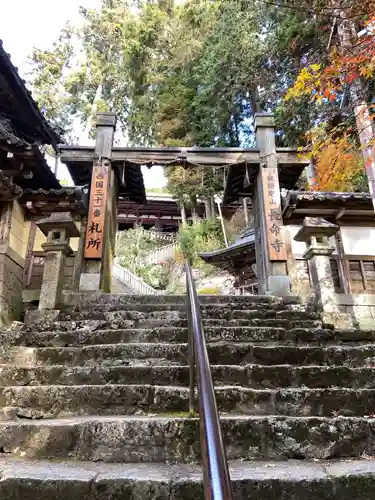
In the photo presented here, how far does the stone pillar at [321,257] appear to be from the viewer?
562 centimetres

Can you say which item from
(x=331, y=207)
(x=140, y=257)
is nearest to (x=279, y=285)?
(x=331, y=207)

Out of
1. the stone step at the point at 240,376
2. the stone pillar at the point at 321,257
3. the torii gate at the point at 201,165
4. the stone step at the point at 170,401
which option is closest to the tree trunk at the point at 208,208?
the torii gate at the point at 201,165

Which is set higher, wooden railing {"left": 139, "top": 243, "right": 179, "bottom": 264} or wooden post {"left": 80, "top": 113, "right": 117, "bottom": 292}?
wooden railing {"left": 139, "top": 243, "right": 179, "bottom": 264}

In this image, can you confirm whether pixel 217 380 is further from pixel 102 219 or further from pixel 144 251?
pixel 144 251

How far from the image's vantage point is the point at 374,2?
602 centimetres

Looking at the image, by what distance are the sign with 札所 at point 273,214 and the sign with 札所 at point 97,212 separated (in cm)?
389

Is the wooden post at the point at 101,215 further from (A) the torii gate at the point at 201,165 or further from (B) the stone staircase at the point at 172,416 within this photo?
(B) the stone staircase at the point at 172,416

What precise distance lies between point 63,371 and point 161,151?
21.6ft

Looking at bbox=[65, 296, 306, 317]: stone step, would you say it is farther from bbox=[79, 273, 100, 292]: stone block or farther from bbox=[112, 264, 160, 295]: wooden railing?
bbox=[112, 264, 160, 295]: wooden railing

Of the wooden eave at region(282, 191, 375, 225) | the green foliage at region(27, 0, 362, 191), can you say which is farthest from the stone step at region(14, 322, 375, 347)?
the green foliage at region(27, 0, 362, 191)

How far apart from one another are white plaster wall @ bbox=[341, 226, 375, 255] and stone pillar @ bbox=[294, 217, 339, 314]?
10.4 ft

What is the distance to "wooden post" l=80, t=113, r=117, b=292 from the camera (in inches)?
314

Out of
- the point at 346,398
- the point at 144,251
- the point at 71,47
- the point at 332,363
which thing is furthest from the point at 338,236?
the point at 71,47

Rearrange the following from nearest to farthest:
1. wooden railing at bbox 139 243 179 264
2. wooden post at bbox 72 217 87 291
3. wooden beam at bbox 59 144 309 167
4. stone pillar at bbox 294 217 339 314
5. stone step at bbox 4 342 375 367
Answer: stone step at bbox 4 342 375 367 → stone pillar at bbox 294 217 339 314 → wooden post at bbox 72 217 87 291 → wooden beam at bbox 59 144 309 167 → wooden railing at bbox 139 243 179 264
